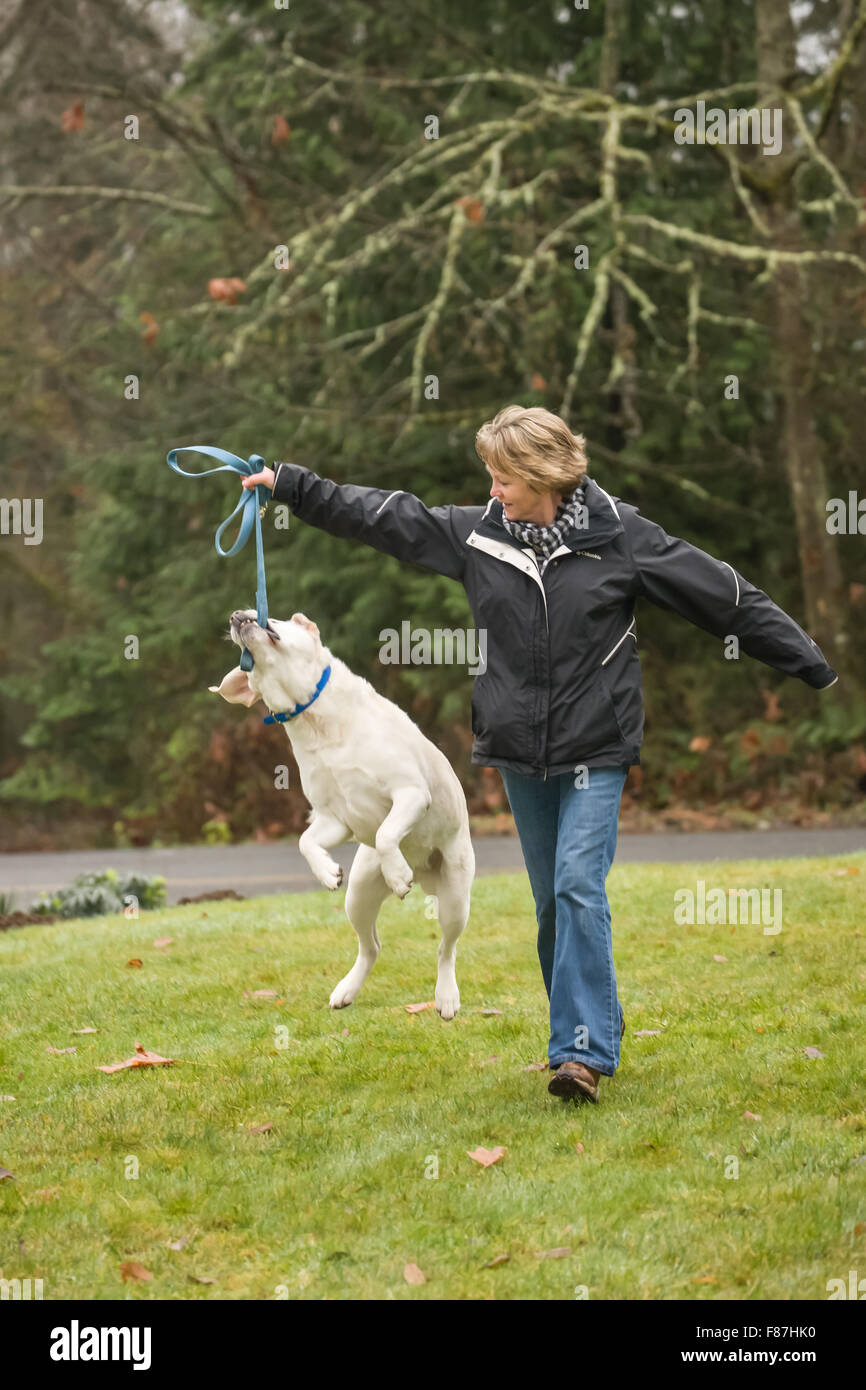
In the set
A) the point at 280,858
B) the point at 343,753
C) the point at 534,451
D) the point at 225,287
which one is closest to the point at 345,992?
the point at 343,753

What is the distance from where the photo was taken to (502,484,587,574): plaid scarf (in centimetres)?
503

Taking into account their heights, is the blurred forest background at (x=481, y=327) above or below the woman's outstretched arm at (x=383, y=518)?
above

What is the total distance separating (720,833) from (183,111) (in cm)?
1045

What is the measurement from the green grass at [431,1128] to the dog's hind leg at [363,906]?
30cm

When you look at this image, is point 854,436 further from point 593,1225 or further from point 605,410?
point 593,1225

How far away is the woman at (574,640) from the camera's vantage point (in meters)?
4.97

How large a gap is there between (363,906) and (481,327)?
988 centimetres

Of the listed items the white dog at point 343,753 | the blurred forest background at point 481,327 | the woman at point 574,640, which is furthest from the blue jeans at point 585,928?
the blurred forest background at point 481,327

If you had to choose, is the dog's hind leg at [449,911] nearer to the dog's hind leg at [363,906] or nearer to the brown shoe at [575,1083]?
the dog's hind leg at [363,906]

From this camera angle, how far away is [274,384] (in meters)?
16.1

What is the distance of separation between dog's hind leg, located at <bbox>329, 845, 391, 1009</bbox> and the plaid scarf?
47.6 inches

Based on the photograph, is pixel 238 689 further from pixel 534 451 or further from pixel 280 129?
pixel 280 129

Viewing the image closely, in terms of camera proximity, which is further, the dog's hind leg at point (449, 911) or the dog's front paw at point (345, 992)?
the dog's front paw at point (345, 992)

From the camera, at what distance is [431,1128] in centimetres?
492
